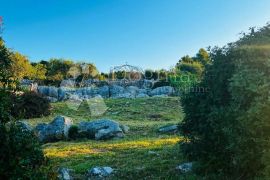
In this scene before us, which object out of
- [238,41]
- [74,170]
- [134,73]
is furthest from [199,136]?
[134,73]

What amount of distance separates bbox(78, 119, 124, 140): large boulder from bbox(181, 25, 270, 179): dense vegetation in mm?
8690

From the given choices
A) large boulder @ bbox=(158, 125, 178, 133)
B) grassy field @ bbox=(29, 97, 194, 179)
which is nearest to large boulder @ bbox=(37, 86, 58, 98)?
grassy field @ bbox=(29, 97, 194, 179)

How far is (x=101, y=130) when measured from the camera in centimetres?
2397

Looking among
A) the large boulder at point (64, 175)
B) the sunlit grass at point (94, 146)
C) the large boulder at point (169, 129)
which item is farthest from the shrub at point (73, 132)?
the large boulder at point (64, 175)

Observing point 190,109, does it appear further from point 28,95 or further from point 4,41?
point 28,95

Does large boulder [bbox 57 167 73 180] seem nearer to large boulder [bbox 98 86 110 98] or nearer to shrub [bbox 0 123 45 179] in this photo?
shrub [bbox 0 123 45 179]

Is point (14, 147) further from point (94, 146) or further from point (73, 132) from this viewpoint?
point (73, 132)

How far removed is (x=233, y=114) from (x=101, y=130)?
1309 centimetres

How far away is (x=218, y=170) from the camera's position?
43.0 ft

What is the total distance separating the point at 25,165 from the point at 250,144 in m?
5.24

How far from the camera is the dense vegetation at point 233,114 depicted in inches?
427

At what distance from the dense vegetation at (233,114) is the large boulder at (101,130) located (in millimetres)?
8690

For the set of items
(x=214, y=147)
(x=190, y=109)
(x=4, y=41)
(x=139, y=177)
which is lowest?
(x=139, y=177)

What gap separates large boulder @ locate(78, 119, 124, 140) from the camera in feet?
77.8
